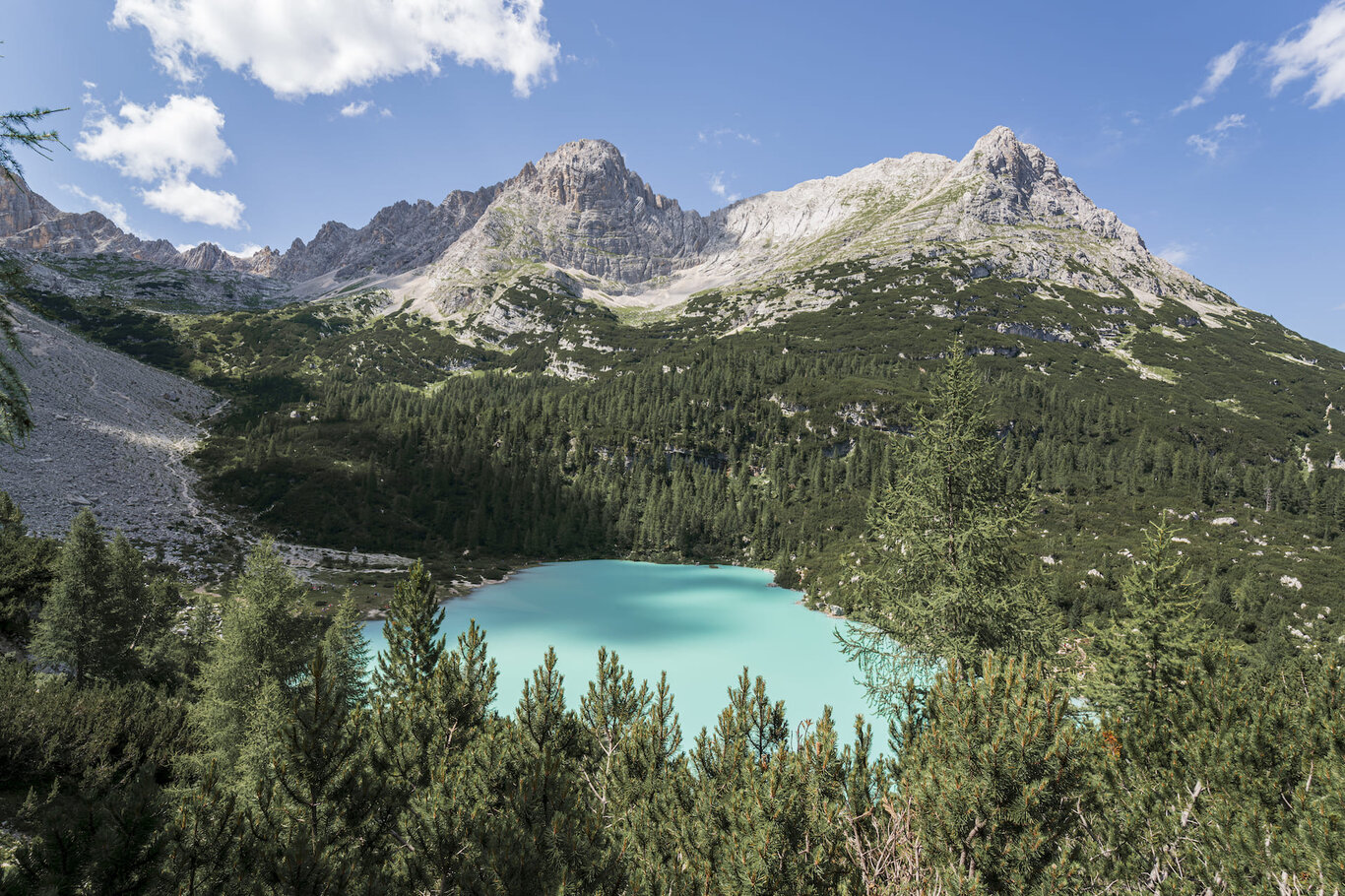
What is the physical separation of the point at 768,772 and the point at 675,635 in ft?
126

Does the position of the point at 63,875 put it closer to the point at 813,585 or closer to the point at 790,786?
the point at 790,786

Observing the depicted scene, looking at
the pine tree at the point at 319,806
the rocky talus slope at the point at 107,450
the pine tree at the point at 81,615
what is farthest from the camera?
the rocky talus slope at the point at 107,450

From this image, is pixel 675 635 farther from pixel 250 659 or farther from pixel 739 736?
pixel 739 736

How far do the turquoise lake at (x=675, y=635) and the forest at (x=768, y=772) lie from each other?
9.71 meters

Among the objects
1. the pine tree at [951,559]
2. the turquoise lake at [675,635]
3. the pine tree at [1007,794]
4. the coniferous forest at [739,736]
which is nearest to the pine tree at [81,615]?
the coniferous forest at [739,736]

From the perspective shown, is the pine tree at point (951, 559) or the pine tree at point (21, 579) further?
the pine tree at point (21, 579)

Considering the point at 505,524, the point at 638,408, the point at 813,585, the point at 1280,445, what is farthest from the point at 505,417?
the point at 1280,445

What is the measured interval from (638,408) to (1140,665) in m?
111

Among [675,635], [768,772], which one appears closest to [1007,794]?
[768,772]

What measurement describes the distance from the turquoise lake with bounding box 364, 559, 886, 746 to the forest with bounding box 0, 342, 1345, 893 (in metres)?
9.71

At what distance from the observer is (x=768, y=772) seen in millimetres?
5539

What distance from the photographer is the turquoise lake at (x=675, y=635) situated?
29.9 meters

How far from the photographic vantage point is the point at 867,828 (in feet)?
22.5

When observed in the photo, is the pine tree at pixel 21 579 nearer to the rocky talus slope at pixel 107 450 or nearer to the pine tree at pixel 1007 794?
the rocky talus slope at pixel 107 450
